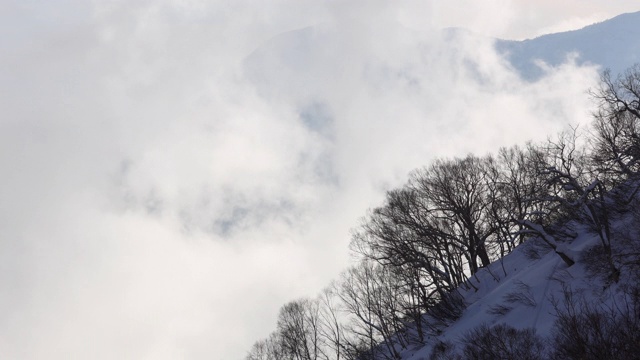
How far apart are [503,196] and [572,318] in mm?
26989

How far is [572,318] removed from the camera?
1645 centimetres

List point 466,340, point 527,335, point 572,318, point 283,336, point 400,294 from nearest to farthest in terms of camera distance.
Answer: point 572,318 → point 527,335 → point 466,340 → point 400,294 → point 283,336

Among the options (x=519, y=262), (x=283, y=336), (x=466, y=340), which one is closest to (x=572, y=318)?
(x=466, y=340)

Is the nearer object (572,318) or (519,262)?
(572,318)

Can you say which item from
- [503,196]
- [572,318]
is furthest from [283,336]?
[572,318]

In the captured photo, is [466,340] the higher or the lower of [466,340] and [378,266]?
the lower

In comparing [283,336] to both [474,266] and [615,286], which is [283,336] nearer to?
[474,266]

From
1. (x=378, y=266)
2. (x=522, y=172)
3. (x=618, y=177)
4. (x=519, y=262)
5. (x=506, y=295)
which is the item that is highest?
(x=522, y=172)

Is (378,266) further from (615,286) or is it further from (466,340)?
Answer: (615,286)

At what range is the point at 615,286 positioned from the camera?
19359 mm

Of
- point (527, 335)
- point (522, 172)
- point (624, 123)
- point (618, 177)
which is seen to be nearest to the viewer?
point (527, 335)

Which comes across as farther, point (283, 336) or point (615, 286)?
point (283, 336)

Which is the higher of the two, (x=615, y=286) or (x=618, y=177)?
(x=618, y=177)

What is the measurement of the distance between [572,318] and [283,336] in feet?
147
